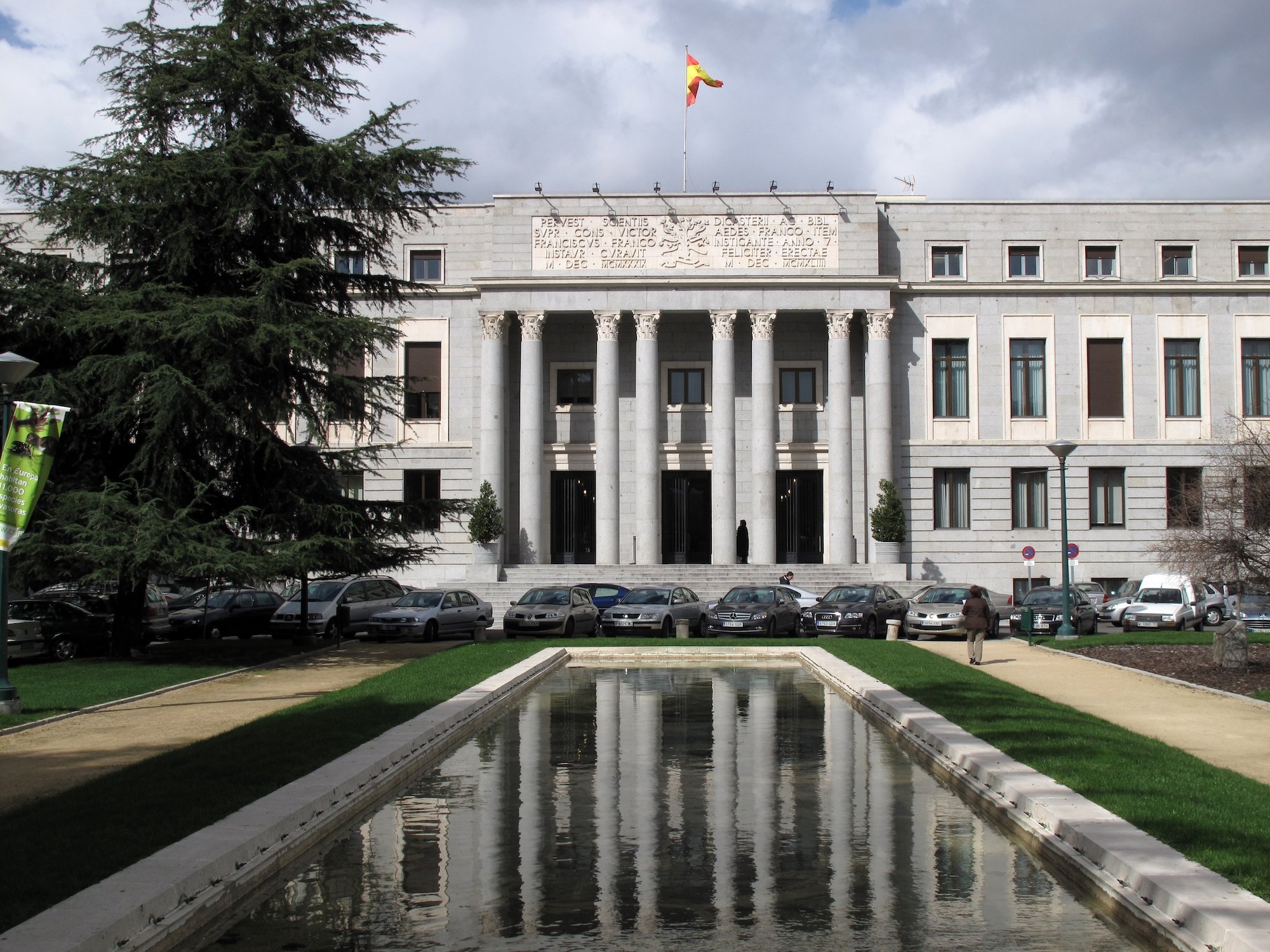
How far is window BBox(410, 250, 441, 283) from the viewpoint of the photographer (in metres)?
51.7

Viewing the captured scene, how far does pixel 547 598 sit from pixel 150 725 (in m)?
17.3

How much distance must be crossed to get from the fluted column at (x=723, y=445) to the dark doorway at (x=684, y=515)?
7.74 feet

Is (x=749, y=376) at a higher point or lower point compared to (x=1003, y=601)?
higher

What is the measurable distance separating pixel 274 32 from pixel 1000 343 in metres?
33.1

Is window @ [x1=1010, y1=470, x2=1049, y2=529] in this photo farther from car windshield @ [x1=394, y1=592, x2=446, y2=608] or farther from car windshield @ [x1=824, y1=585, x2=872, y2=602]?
car windshield @ [x1=394, y1=592, x2=446, y2=608]

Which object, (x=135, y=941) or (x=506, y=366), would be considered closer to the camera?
(x=135, y=941)

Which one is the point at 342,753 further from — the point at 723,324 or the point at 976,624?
the point at 723,324

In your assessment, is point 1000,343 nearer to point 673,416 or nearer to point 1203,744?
point 673,416

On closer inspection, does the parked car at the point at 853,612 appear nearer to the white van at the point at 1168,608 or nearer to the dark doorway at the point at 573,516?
the white van at the point at 1168,608

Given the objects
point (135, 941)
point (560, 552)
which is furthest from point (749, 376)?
point (135, 941)

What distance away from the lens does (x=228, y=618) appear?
33.4 metres

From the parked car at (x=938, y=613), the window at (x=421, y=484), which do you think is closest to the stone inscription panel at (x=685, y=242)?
the window at (x=421, y=484)

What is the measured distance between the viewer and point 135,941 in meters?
6.82

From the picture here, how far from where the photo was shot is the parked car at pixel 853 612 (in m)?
33.2
